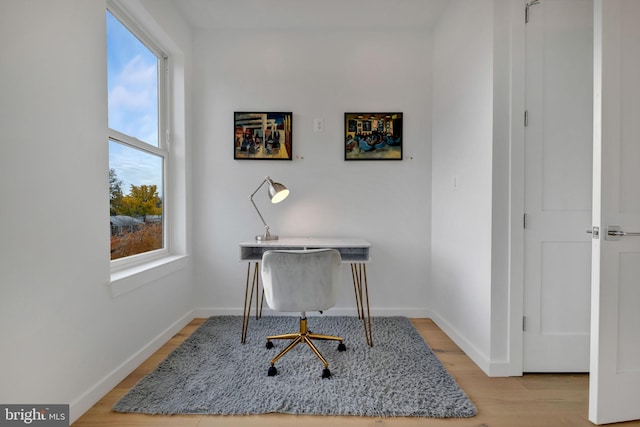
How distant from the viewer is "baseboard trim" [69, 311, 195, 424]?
1.51m

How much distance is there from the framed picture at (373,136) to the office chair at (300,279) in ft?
4.35

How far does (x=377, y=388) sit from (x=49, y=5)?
2455 mm

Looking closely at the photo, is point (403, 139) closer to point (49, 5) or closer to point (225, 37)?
point (225, 37)

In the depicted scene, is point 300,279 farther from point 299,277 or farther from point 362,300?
point 362,300

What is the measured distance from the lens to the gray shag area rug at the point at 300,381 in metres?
1.58

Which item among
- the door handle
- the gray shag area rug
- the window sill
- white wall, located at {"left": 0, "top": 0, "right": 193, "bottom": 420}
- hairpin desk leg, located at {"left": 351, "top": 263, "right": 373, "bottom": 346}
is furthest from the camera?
hairpin desk leg, located at {"left": 351, "top": 263, "right": 373, "bottom": 346}

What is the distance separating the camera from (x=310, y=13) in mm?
2645

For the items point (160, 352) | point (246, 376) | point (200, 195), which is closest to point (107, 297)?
point (160, 352)

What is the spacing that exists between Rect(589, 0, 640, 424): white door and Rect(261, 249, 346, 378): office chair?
1331 mm

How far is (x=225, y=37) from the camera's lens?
113 inches

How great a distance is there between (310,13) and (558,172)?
2.25 m

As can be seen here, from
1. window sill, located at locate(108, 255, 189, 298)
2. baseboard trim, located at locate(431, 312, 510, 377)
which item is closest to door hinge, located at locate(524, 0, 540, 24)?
baseboard trim, located at locate(431, 312, 510, 377)

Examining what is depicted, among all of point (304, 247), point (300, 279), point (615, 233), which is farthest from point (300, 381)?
point (615, 233)

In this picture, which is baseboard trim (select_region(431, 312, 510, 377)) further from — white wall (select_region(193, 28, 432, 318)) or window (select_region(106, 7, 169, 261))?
window (select_region(106, 7, 169, 261))
